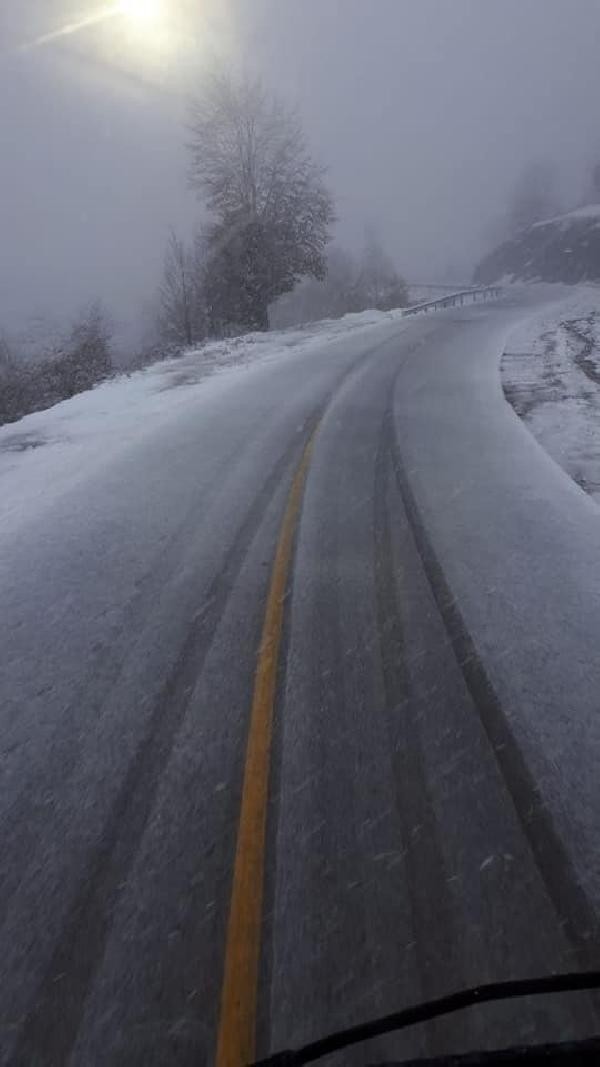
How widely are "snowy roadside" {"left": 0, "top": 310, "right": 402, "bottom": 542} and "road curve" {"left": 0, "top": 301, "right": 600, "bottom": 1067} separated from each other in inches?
60.4

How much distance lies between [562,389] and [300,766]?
11784 mm

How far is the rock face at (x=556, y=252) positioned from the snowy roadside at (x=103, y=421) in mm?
51419

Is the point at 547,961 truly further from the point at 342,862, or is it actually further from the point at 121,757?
the point at 121,757

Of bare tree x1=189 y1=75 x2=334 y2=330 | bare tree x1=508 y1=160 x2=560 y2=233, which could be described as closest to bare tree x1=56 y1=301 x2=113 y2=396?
bare tree x1=189 y1=75 x2=334 y2=330

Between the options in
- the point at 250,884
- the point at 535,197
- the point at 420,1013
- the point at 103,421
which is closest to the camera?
the point at 420,1013

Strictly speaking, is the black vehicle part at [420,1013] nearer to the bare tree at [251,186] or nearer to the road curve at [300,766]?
the road curve at [300,766]

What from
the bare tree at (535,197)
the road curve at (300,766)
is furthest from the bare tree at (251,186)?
the bare tree at (535,197)

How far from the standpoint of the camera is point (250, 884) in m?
3.05

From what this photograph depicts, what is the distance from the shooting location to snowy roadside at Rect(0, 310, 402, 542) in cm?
925

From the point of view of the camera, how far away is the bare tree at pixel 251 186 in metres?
28.7

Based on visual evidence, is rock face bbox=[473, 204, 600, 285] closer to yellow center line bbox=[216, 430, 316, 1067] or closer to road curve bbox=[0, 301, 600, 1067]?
road curve bbox=[0, 301, 600, 1067]

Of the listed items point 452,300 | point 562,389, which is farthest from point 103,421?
point 452,300

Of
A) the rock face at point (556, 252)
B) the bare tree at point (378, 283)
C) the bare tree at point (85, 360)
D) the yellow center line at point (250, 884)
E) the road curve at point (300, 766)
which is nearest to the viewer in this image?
the yellow center line at point (250, 884)

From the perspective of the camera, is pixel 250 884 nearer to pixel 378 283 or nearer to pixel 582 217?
pixel 378 283
